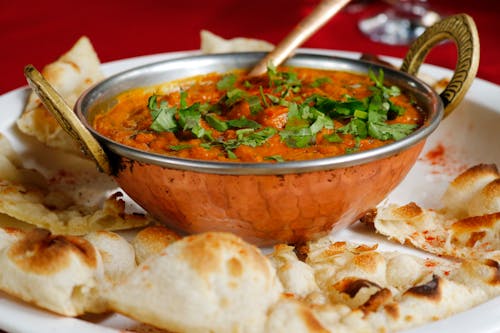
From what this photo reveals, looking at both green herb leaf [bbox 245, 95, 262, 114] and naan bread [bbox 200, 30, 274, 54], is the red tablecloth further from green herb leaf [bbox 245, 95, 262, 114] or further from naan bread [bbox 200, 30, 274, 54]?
green herb leaf [bbox 245, 95, 262, 114]

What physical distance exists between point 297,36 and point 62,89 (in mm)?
999

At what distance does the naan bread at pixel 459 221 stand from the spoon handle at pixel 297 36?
842mm

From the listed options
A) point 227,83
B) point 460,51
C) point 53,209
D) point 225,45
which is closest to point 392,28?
point 225,45

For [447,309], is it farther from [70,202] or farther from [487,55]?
[487,55]

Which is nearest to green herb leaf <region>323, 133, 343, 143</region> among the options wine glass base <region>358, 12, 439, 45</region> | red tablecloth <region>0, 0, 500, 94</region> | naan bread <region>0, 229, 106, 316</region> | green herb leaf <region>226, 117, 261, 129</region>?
green herb leaf <region>226, 117, 261, 129</region>

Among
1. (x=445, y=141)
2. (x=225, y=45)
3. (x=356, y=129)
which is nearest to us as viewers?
(x=356, y=129)

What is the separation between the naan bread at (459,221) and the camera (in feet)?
8.10

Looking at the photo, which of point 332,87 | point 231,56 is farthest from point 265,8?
point 332,87

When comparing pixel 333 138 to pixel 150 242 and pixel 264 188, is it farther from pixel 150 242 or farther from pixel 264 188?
pixel 150 242

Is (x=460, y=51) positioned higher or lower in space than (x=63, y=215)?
higher

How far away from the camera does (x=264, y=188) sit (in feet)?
7.47

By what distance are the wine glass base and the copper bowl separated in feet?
8.34

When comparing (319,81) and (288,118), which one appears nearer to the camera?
(288,118)

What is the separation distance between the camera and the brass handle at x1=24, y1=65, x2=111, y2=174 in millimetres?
2357
